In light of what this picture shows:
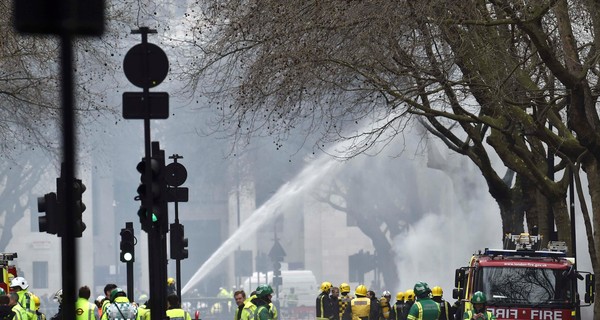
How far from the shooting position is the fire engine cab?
931 inches

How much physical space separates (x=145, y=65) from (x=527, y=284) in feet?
28.0

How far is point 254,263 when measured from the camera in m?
104

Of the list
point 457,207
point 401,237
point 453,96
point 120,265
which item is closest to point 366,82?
point 453,96

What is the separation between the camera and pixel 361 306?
97.9ft

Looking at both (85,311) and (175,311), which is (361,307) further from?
(175,311)

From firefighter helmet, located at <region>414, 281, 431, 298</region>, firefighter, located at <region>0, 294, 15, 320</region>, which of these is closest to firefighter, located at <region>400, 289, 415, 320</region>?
firefighter helmet, located at <region>414, 281, 431, 298</region>

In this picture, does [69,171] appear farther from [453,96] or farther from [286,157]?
[286,157]

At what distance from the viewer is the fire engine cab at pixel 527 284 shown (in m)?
23.6

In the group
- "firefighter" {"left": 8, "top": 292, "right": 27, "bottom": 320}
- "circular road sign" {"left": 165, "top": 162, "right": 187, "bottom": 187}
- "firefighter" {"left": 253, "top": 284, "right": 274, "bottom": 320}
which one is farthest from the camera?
"circular road sign" {"left": 165, "top": 162, "right": 187, "bottom": 187}

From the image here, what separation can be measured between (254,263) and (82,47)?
253 feet

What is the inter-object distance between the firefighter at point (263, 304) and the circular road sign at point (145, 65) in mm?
4760

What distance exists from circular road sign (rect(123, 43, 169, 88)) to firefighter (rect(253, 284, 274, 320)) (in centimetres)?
476

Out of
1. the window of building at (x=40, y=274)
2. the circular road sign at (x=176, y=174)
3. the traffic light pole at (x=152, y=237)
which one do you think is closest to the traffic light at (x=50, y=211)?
the traffic light pole at (x=152, y=237)

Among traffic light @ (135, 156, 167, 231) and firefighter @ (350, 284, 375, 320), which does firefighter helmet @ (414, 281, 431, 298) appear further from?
firefighter @ (350, 284, 375, 320)
